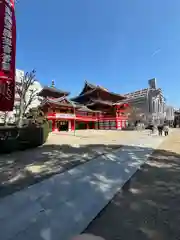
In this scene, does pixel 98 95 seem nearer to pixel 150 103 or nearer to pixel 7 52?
pixel 150 103

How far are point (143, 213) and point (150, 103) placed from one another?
68003 mm

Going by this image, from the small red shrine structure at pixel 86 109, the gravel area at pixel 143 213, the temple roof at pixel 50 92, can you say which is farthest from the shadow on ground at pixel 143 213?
the temple roof at pixel 50 92

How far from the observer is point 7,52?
22.6 feet

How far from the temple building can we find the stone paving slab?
59118mm

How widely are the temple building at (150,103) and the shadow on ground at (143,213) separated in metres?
59.4

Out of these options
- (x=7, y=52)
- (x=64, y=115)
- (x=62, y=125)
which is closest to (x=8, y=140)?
(x=7, y=52)

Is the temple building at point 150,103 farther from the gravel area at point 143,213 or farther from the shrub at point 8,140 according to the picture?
the gravel area at point 143,213

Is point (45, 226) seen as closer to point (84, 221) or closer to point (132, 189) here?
point (84, 221)

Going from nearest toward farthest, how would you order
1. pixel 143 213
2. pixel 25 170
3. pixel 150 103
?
pixel 143 213
pixel 25 170
pixel 150 103

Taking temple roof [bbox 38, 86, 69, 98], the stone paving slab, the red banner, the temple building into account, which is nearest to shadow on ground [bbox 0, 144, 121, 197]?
the stone paving slab

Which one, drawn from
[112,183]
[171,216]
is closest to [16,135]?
[112,183]

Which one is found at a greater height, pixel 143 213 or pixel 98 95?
pixel 98 95

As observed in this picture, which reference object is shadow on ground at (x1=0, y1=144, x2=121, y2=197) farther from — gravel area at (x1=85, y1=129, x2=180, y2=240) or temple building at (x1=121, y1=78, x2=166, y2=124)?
temple building at (x1=121, y1=78, x2=166, y2=124)

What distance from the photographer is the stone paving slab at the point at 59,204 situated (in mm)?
3520
